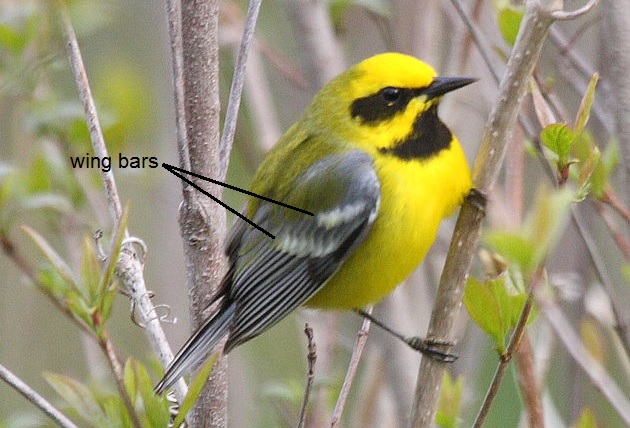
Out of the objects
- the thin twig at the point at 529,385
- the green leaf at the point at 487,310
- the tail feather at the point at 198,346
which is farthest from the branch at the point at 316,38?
the green leaf at the point at 487,310

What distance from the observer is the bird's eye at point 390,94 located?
100 inches

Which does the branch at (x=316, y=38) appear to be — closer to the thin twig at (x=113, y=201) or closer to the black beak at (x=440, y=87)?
the black beak at (x=440, y=87)

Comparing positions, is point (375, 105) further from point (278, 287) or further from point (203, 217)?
point (203, 217)

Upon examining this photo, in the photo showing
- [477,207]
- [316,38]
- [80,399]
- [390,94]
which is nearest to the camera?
[80,399]

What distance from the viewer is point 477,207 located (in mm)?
2002

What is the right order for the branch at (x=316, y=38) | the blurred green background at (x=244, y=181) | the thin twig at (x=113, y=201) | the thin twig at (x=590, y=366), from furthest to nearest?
1. the branch at (x=316, y=38)
2. the blurred green background at (x=244, y=181)
3. the thin twig at (x=590, y=366)
4. the thin twig at (x=113, y=201)

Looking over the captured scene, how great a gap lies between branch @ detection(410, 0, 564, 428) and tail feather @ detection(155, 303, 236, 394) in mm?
466

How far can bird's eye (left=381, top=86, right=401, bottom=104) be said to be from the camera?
2.54m

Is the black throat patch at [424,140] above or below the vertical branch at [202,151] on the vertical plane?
above

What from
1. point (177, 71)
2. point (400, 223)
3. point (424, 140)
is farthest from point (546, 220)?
point (424, 140)

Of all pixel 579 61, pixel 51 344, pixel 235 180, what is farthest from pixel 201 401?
pixel 51 344

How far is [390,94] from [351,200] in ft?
0.99

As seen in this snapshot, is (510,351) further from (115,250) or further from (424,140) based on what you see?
(424,140)

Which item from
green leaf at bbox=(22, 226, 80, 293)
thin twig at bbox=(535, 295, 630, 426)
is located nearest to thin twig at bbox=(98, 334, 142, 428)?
green leaf at bbox=(22, 226, 80, 293)
